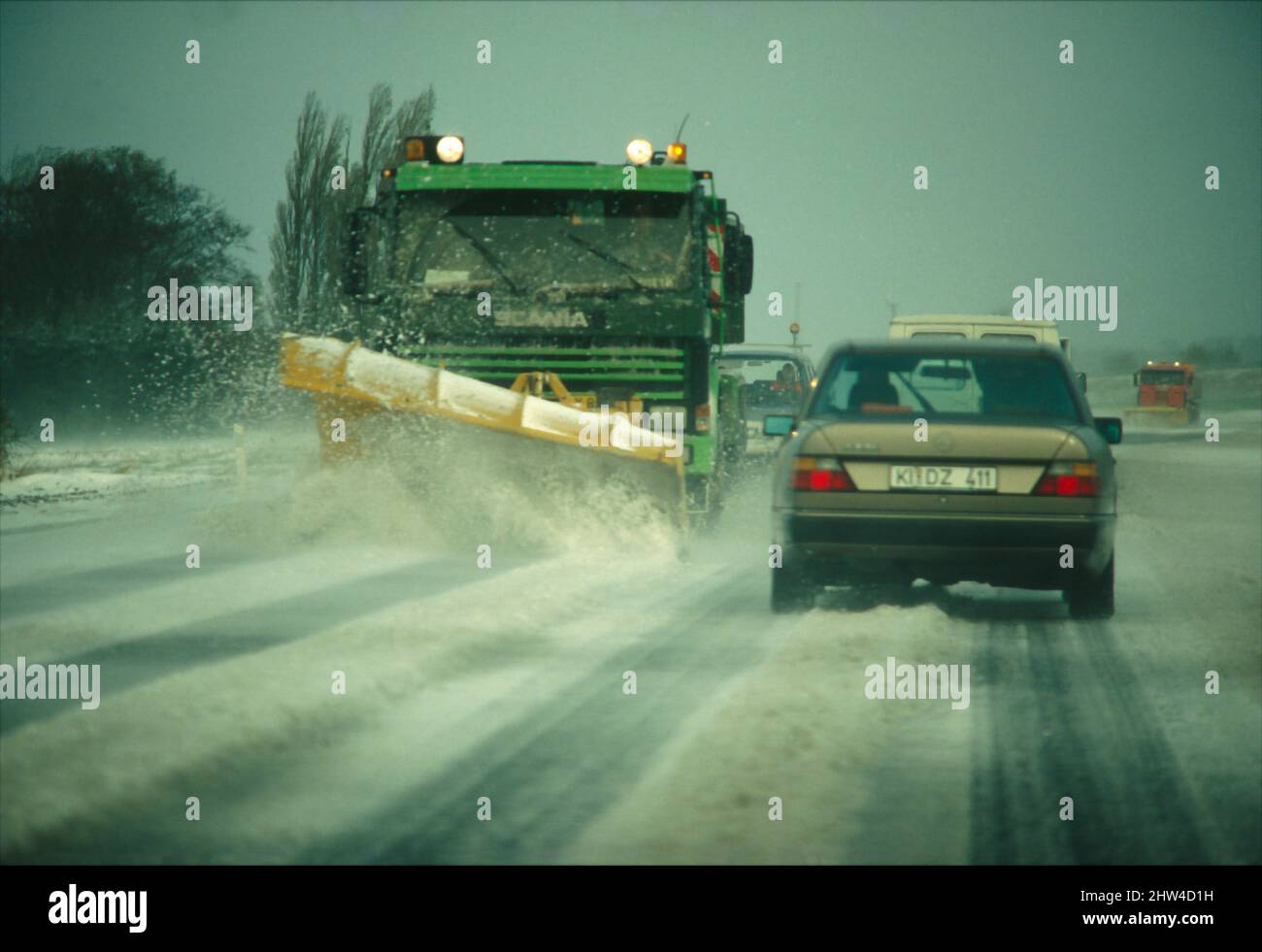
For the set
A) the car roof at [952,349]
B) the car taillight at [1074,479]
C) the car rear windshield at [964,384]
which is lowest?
the car taillight at [1074,479]

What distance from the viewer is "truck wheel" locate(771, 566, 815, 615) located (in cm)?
783

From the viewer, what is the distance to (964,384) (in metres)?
8.07

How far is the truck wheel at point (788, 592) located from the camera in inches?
308

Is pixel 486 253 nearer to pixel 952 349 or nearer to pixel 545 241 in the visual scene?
pixel 545 241

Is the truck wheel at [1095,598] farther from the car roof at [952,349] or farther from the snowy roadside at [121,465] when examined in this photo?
the snowy roadside at [121,465]

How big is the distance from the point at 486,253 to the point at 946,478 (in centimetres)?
567

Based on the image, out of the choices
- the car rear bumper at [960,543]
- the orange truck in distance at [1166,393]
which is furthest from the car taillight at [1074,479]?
the orange truck in distance at [1166,393]

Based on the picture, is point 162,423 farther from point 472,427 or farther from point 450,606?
point 450,606

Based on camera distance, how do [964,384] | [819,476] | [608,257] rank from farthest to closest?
[608,257]
[964,384]
[819,476]

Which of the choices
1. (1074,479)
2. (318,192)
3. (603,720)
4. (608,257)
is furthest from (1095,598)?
(318,192)

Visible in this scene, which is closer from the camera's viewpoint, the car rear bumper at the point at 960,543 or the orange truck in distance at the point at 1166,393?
the car rear bumper at the point at 960,543

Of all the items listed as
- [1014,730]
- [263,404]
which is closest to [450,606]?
[1014,730]

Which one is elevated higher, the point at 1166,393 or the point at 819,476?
the point at 1166,393

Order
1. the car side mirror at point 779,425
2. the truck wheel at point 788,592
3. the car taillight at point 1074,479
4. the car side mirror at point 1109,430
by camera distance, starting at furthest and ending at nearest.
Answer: the car side mirror at point 779,425, the car side mirror at point 1109,430, the truck wheel at point 788,592, the car taillight at point 1074,479
